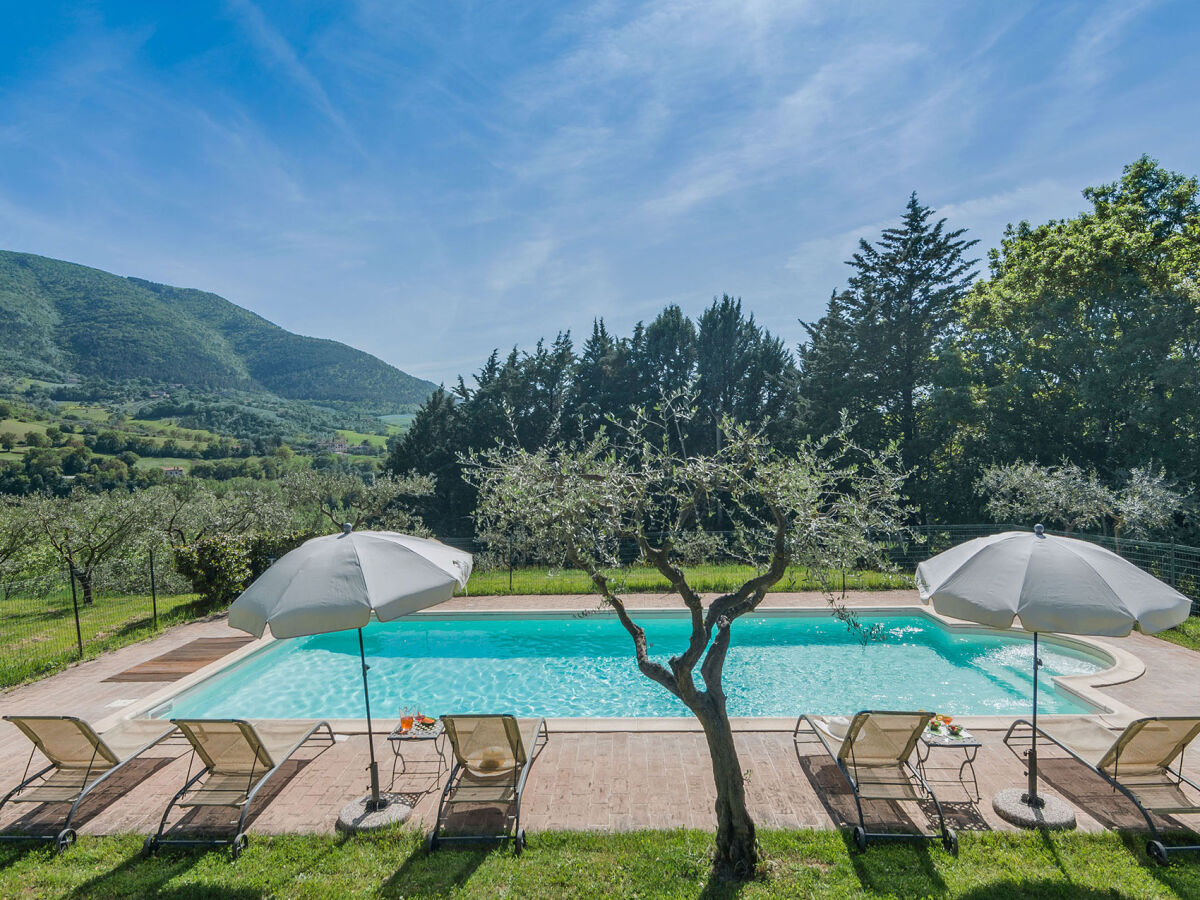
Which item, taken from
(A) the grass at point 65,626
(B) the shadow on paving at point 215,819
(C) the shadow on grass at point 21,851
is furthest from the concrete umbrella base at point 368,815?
(A) the grass at point 65,626

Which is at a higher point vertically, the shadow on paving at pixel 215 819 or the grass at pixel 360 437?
the grass at pixel 360 437

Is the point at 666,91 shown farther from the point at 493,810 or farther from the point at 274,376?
the point at 274,376

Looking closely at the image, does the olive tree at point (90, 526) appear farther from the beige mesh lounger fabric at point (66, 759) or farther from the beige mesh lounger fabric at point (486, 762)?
the beige mesh lounger fabric at point (486, 762)

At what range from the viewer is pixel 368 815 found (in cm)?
509

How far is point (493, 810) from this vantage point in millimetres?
5270

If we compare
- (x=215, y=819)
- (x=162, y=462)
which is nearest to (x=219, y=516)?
(x=215, y=819)

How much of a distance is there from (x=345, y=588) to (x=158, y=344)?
143 meters

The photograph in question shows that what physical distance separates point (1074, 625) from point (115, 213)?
2910 cm

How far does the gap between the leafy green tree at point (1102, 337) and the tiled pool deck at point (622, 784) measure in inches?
544

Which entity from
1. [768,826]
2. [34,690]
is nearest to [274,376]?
[34,690]

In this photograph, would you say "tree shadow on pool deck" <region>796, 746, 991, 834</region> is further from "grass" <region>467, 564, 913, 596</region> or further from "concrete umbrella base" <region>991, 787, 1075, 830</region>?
"grass" <region>467, 564, 913, 596</region>

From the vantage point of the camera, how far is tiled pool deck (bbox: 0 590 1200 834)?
5051mm

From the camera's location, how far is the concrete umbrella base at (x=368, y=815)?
16.2ft

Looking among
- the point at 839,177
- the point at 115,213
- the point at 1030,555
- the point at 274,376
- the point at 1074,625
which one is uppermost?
the point at 274,376
